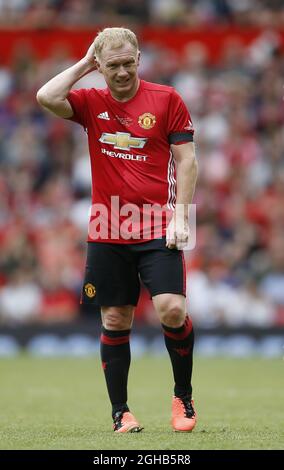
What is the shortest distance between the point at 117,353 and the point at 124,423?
48 centimetres

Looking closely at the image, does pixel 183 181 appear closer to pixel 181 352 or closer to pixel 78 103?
pixel 78 103

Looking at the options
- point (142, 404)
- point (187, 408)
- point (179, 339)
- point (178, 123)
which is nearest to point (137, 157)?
point (178, 123)

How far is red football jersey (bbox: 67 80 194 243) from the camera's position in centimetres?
707

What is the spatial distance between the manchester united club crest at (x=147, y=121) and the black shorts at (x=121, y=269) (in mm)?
712

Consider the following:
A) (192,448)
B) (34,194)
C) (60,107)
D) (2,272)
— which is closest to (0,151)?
(34,194)

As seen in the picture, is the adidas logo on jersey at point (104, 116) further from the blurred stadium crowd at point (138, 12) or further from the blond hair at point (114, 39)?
the blurred stadium crowd at point (138, 12)

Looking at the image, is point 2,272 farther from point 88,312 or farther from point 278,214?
point 278,214

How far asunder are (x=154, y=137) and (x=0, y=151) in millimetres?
10775

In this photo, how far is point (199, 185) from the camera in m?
16.6

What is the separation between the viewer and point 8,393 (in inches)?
408

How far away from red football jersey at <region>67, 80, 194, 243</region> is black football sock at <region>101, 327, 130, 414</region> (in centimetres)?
64

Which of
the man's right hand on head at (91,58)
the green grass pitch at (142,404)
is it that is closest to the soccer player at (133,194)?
the man's right hand on head at (91,58)

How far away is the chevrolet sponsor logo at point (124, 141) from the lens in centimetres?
709

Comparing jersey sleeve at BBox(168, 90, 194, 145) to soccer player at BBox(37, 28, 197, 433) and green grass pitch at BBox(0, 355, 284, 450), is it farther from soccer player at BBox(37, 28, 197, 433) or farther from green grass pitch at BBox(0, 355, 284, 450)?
green grass pitch at BBox(0, 355, 284, 450)
